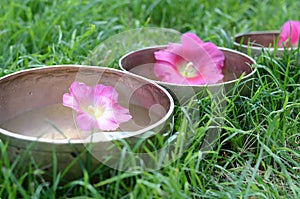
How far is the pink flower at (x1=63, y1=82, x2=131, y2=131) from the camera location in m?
1.06

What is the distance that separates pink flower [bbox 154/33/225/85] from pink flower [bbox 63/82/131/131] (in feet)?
0.72

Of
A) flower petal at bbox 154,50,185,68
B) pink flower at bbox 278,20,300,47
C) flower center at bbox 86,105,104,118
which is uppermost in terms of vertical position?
pink flower at bbox 278,20,300,47

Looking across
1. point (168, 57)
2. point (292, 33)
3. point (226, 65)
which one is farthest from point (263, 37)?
point (168, 57)

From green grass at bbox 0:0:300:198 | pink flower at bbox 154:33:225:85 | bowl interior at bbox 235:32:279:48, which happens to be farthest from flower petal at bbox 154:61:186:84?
bowl interior at bbox 235:32:279:48

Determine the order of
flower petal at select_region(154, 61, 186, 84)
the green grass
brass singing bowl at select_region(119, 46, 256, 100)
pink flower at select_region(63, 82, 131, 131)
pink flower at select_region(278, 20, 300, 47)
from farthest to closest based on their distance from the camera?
pink flower at select_region(278, 20, 300, 47), flower petal at select_region(154, 61, 186, 84), brass singing bowl at select_region(119, 46, 256, 100), pink flower at select_region(63, 82, 131, 131), the green grass

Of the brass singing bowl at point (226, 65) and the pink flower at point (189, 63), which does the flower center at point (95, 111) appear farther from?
the pink flower at point (189, 63)

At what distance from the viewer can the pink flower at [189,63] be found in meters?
1.30

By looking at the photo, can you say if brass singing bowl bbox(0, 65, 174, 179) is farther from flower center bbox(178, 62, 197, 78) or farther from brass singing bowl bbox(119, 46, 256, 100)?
flower center bbox(178, 62, 197, 78)

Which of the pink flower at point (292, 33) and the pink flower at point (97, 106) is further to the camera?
the pink flower at point (292, 33)

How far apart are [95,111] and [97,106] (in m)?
0.02

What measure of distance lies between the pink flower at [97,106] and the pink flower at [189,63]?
0.22 meters

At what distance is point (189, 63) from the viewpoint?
1340 millimetres

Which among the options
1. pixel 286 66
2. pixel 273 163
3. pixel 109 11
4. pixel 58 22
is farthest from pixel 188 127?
pixel 109 11

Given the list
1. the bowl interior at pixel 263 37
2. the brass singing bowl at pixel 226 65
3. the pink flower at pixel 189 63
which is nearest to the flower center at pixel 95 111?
the brass singing bowl at pixel 226 65
